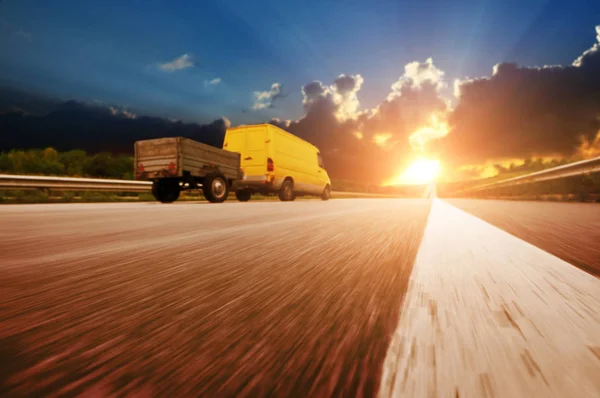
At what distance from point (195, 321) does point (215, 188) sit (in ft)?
37.1

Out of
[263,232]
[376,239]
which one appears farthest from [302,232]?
[376,239]

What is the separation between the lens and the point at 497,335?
0.87 meters

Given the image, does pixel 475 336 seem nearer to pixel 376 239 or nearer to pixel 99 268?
pixel 99 268

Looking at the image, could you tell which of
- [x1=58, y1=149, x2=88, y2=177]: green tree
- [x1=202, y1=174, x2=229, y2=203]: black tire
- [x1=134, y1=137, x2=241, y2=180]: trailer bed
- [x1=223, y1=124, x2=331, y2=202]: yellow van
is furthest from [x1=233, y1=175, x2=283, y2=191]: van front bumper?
[x1=58, y1=149, x2=88, y2=177]: green tree

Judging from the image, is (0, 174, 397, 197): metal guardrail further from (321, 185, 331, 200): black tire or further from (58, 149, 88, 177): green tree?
(58, 149, 88, 177): green tree

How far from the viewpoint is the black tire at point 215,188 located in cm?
1139

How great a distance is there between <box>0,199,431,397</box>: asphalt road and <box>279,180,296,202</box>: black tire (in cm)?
1258

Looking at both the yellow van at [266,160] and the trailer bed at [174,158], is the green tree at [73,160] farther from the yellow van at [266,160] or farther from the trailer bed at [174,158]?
Answer: the trailer bed at [174,158]

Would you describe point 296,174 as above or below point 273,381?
A: above

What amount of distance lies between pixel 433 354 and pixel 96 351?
0.73 m

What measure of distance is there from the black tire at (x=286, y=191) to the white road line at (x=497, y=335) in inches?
510

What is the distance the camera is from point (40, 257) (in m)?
1.76

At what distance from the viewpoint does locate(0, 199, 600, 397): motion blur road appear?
632 millimetres

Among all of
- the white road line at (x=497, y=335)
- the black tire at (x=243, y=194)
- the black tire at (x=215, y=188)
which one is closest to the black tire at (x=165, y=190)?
the black tire at (x=215, y=188)
